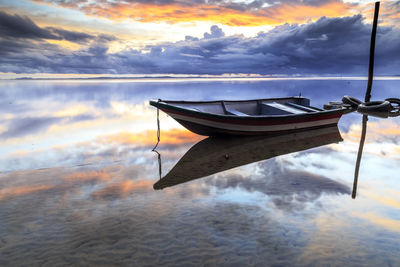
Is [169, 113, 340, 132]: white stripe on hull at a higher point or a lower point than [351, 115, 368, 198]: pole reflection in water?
higher

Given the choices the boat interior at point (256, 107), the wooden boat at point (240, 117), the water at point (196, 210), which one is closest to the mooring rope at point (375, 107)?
the boat interior at point (256, 107)

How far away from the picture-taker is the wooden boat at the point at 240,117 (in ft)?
36.2

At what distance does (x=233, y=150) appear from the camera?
1099 centimetres

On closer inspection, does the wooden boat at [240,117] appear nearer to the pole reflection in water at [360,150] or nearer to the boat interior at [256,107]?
the boat interior at [256,107]

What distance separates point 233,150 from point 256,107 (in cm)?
561

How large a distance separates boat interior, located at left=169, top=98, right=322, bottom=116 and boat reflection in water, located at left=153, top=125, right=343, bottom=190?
1.51 meters

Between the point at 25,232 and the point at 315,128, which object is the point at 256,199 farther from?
the point at 315,128

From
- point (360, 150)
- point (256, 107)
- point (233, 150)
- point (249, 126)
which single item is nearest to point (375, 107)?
point (360, 150)

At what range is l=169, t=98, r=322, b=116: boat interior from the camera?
1337cm

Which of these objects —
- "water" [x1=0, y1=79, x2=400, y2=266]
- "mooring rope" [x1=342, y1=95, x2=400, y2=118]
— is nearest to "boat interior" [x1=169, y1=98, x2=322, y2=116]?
"water" [x1=0, y1=79, x2=400, y2=266]

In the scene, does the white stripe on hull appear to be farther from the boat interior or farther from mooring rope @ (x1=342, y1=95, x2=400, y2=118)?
mooring rope @ (x1=342, y1=95, x2=400, y2=118)

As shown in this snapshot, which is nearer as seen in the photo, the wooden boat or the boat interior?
the wooden boat

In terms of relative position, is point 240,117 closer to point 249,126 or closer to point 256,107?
point 249,126

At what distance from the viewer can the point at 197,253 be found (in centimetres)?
419
